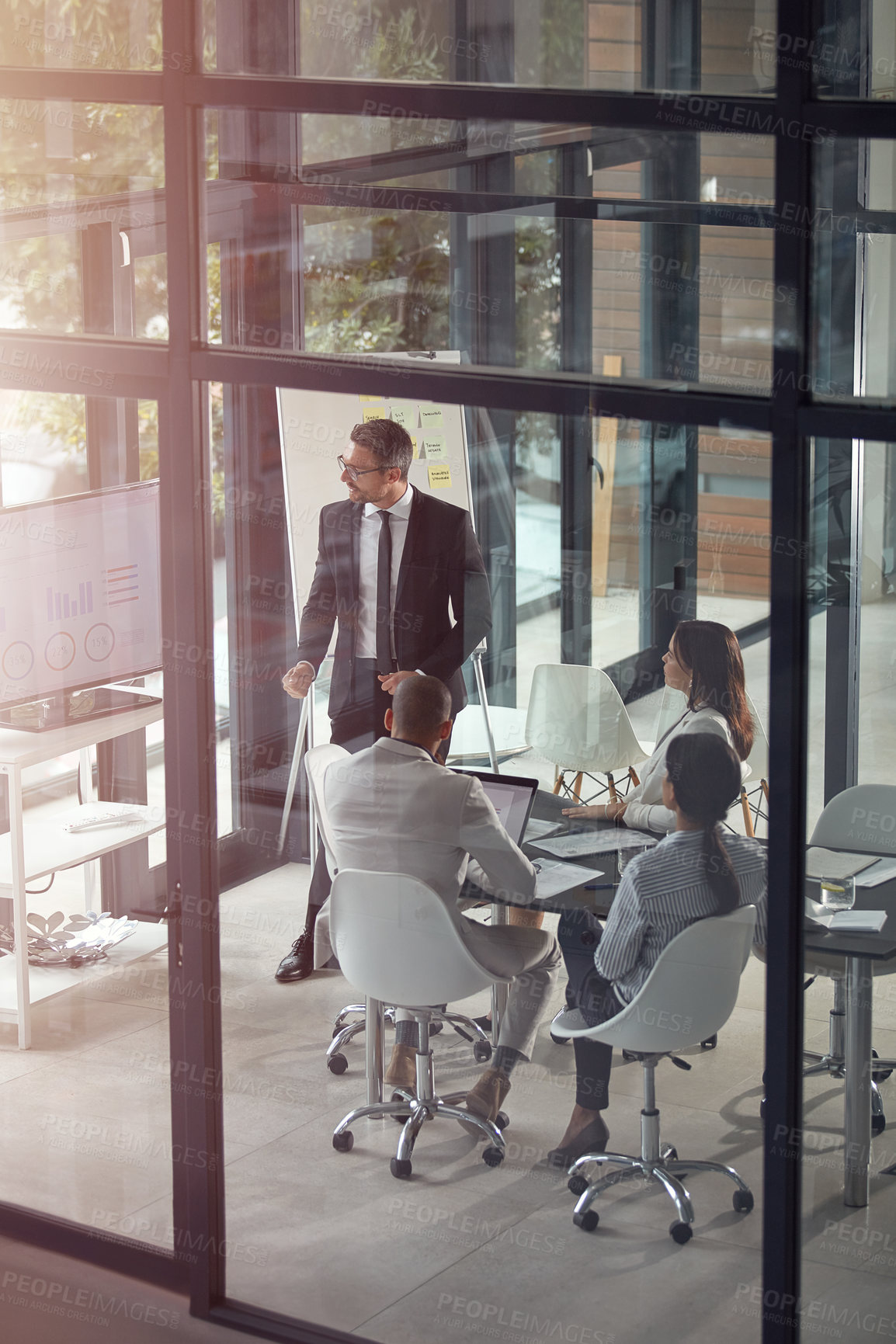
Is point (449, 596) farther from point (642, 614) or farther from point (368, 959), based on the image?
point (368, 959)

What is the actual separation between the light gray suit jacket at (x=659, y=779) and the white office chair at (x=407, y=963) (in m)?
0.49

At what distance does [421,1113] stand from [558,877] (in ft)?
2.15

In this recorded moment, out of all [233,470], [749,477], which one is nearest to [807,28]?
[749,477]

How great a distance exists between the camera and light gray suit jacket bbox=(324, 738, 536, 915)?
300cm

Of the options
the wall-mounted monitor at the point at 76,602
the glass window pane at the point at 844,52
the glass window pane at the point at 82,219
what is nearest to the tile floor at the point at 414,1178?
the wall-mounted monitor at the point at 76,602

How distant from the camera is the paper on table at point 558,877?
290 cm

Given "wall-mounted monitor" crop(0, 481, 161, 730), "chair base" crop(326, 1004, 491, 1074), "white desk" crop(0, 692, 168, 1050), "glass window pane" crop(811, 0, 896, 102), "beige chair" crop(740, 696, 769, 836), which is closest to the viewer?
"glass window pane" crop(811, 0, 896, 102)

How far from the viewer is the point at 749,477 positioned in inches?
102

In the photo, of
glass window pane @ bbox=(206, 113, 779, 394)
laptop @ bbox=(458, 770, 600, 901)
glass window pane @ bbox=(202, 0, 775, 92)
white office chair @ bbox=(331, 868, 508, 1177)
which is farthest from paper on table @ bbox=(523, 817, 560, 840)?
glass window pane @ bbox=(202, 0, 775, 92)

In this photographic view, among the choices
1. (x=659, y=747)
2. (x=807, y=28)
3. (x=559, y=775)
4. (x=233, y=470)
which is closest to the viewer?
(x=807, y=28)

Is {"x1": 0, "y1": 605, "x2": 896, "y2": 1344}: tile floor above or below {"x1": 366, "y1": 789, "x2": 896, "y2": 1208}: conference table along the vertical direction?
below

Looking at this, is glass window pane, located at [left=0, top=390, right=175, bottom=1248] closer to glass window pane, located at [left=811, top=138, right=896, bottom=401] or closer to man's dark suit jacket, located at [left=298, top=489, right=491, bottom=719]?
man's dark suit jacket, located at [left=298, top=489, right=491, bottom=719]

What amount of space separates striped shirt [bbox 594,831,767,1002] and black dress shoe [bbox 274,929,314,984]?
28.2 inches

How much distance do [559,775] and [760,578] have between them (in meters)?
0.66
